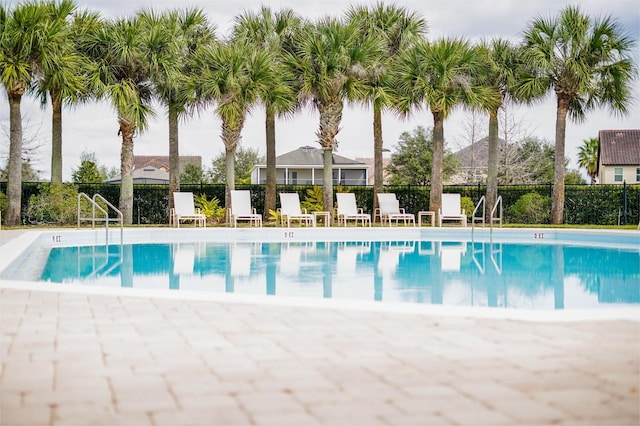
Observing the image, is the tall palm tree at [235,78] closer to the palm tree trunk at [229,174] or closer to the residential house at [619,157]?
the palm tree trunk at [229,174]

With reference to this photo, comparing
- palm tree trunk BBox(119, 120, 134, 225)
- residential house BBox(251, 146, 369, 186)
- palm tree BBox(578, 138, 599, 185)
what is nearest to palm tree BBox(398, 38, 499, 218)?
palm tree trunk BBox(119, 120, 134, 225)

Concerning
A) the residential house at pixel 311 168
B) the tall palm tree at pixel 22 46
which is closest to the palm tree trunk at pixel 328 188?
the tall palm tree at pixel 22 46

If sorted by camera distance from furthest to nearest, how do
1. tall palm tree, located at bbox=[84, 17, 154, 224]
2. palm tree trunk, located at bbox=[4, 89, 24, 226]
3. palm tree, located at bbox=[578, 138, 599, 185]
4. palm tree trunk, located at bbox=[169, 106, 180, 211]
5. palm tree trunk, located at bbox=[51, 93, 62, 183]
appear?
palm tree, located at bbox=[578, 138, 599, 185]
palm tree trunk, located at bbox=[169, 106, 180, 211]
palm tree trunk, located at bbox=[51, 93, 62, 183]
tall palm tree, located at bbox=[84, 17, 154, 224]
palm tree trunk, located at bbox=[4, 89, 24, 226]

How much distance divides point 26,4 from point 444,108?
10906 millimetres

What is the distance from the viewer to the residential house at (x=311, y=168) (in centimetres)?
3900

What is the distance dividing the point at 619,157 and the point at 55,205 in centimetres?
3154

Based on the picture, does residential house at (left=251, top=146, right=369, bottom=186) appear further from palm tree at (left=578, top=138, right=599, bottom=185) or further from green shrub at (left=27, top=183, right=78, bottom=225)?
green shrub at (left=27, top=183, right=78, bottom=225)

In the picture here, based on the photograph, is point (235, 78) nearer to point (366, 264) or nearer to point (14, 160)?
point (14, 160)

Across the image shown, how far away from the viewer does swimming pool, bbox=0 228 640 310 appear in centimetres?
812

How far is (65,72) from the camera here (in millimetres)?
17656

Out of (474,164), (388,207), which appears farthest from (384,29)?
(474,164)

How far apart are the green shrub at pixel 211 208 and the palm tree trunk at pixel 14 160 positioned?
4980 mm

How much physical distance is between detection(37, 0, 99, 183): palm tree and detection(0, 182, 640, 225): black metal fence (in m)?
1.83

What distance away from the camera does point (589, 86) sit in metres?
19.5
